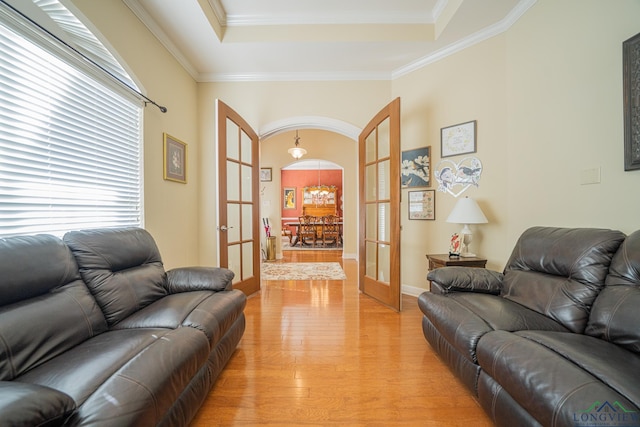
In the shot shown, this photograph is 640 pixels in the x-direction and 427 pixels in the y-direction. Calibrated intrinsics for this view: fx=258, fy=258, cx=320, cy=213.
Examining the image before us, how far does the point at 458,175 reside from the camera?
2996 millimetres

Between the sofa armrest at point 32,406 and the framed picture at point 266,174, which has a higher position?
the framed picture at point 266,174

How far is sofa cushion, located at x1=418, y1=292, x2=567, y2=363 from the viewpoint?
1.45 m

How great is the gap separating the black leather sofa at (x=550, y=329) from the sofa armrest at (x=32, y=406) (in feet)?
5.25

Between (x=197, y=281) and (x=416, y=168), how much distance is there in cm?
279

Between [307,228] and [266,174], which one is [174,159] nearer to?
[266,174]

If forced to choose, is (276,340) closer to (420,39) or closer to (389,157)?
(389,157)

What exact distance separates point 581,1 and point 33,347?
155 inches

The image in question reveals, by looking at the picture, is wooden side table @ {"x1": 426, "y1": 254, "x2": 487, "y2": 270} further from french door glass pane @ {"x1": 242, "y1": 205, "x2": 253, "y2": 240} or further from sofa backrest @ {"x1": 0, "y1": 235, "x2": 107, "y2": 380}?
sofa backrest @ {"x1": 0, "y1": 235, "x2": 107, "y2": 380}

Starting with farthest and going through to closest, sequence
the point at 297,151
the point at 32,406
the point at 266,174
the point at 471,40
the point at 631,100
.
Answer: the point at 266,174 < the point at 297,151 < the point at 471,40 < the point at 631,100 < the point at 32,406

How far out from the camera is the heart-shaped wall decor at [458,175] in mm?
2875

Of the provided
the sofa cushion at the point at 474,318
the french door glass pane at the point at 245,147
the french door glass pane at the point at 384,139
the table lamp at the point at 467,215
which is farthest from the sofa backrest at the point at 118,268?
the table lamp at the point at 467,215

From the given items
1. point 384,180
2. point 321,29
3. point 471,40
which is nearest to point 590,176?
point 384,180

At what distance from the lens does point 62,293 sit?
4.36 ft

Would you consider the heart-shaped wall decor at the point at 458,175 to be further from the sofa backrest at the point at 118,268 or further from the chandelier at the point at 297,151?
the chandelier at the point at 297,151
